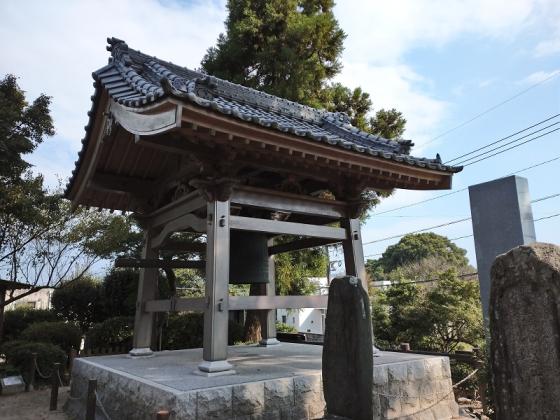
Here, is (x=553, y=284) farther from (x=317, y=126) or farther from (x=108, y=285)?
(x=108, y=285)

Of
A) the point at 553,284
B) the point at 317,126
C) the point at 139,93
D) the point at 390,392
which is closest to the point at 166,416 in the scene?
the point at 553,284

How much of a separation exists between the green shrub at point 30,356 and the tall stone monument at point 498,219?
9907 millimetres

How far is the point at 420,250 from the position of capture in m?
47.6

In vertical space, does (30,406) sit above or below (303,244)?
below

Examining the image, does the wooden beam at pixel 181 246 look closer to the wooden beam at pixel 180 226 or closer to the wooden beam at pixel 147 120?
the wooden beam at pixel 180 226

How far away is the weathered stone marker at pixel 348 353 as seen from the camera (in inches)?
142

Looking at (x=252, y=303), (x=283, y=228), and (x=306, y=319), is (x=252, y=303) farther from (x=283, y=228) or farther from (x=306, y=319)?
(x=306, y=319)

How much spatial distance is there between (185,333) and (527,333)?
10.5m

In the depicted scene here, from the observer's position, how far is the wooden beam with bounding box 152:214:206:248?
5.39 meters

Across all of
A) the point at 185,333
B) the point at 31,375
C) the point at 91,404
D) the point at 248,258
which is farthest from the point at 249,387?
the point at 185,333

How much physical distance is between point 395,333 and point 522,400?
11.4 m

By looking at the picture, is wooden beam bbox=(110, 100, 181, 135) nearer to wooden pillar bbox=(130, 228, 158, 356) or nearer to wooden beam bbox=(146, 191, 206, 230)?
wooden beam bbox=(146, 191, 206, 230)

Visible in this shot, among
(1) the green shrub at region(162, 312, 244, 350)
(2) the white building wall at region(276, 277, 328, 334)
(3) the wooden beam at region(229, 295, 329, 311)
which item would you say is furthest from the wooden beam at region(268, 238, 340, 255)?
(2) the white building wall at region(276, 277, 328, 334)

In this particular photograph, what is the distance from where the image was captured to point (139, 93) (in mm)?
4980
